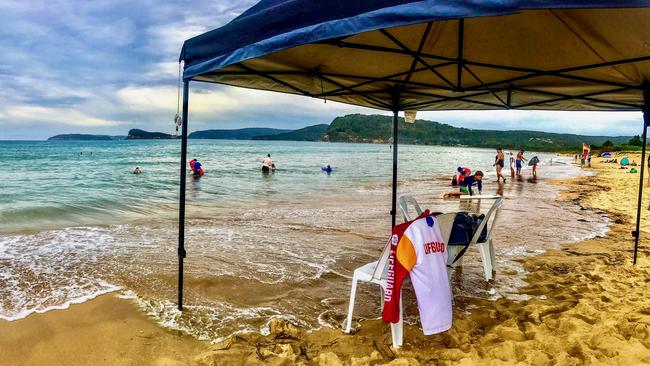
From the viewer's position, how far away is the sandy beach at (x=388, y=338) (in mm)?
2803

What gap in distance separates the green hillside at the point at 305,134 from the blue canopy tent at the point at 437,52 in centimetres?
15568

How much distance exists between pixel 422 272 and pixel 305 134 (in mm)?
171337

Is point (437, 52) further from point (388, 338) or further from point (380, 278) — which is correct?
point (388, 338)

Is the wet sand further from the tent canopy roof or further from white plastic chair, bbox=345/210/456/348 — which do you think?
the tent canopy roof

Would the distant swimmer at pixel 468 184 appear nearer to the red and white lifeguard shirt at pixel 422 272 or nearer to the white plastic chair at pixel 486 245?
the white plastic chair at pixel 486 245

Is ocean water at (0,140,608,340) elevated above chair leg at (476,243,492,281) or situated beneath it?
situated beneath

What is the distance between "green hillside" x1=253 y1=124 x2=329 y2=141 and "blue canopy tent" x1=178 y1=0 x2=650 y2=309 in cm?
15568

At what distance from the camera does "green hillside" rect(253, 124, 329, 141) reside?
16600cm

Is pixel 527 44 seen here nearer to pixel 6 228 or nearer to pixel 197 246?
pixel 197 246

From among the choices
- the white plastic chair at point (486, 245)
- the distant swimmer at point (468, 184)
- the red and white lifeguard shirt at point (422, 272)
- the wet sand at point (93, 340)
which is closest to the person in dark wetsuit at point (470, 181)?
the distant swimmer at point (468, 184)

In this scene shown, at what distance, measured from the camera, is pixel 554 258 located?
18.8ft

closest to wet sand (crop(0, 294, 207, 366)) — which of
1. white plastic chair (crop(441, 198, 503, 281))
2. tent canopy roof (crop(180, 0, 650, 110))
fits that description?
tent canopy roof (crop(180, 0, 650, 110))

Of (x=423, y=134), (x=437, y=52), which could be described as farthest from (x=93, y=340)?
(x=423, y=134)

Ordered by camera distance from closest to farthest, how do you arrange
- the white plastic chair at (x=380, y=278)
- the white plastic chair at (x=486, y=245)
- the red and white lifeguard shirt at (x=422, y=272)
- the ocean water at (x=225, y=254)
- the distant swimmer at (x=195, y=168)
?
the red and white lifeguard shirt at (x=422, y=272) → the white plastic chair at (x=380, y=278) → the ocean water at (x=225, y=254) → the white plastic chair at (x=486, y=245) → the distant swimmer at (x=195, y=168)
